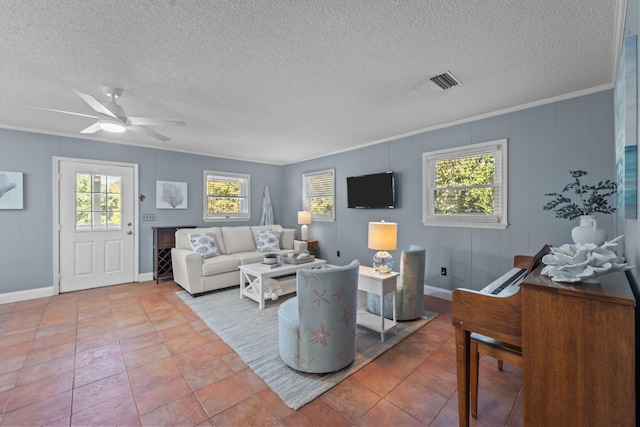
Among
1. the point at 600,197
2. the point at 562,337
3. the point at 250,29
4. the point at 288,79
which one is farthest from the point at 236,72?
the point at 600,197

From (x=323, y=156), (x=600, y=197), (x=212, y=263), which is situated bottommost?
(x=212, y=263)

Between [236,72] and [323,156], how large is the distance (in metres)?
3.45

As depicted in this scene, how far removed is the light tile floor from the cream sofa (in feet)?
3.30

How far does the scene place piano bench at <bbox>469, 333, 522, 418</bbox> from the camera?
1432 millimetres

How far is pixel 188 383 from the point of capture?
1.98m

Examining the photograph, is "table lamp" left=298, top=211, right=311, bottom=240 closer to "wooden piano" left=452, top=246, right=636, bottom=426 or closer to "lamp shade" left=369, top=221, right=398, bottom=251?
"lamp shade" left=369, top=221, right=398, bottom=251

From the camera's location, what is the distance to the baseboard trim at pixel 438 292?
12.2 feet

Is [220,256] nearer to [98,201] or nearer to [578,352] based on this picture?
[98,201]

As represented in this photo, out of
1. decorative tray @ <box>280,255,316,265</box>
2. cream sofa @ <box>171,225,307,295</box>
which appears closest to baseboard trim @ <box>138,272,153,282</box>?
→ cream sofa @ <box>171,225,307,295</box>

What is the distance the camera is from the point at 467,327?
1.50 metres

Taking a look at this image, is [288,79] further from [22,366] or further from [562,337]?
[22,366]

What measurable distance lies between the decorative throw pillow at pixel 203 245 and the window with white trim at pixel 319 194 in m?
2.25

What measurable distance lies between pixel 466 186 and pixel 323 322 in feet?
9.03

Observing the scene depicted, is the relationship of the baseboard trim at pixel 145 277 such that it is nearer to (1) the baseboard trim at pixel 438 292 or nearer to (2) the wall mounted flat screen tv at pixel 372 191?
(2) the wall mounted flat screen tv at pixel 372 191
